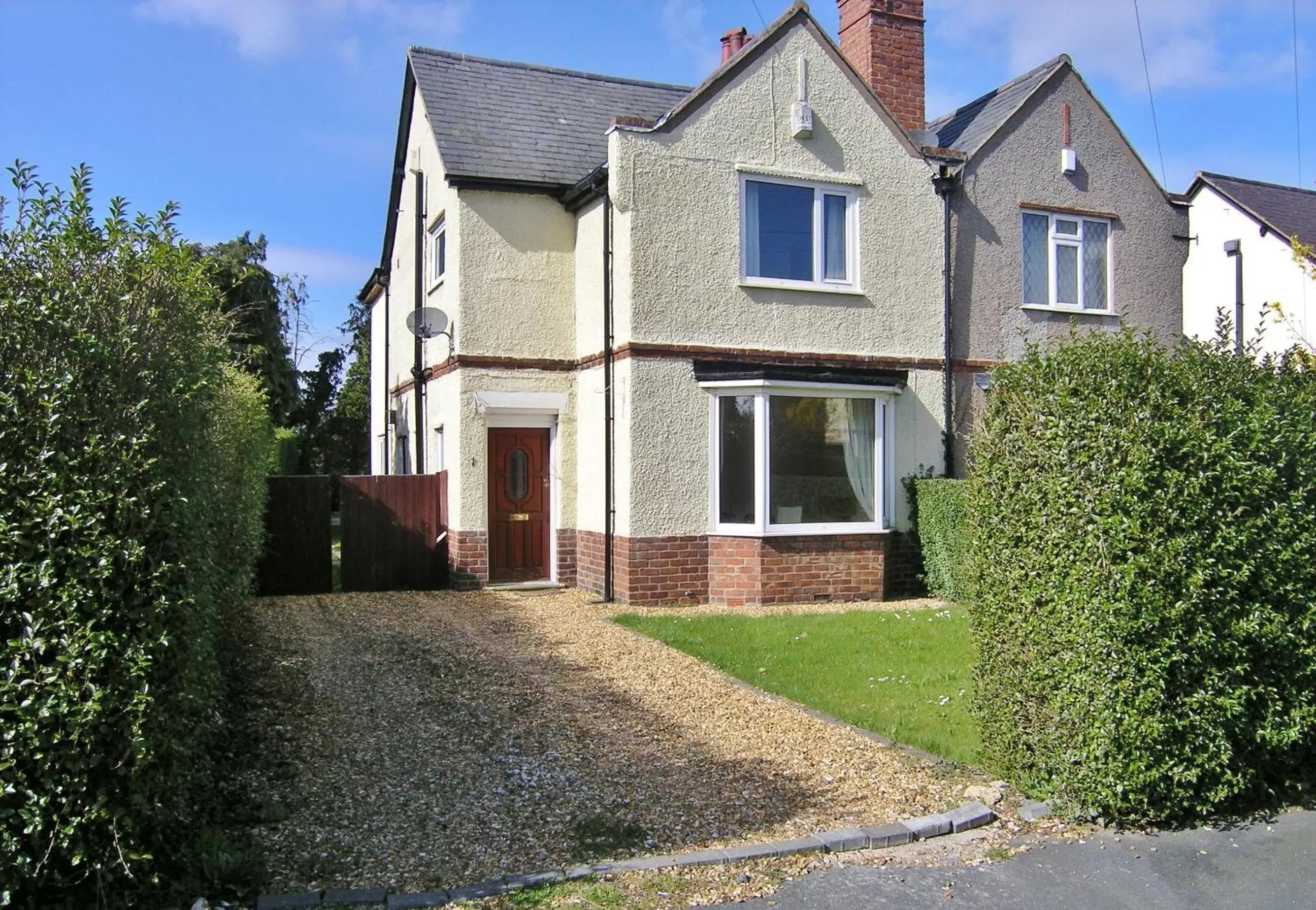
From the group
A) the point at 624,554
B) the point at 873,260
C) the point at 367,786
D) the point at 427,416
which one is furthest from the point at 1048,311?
the point at 367,786

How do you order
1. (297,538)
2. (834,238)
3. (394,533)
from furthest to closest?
(394,533) < (297,538) < (834,238)

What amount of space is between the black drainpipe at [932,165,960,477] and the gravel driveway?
631cm

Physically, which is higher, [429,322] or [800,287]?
[800,287]

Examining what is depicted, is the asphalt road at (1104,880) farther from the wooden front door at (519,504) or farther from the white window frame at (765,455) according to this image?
the wooden front door at (519,504)

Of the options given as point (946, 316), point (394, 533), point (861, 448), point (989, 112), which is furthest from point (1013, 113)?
point (394, 533)

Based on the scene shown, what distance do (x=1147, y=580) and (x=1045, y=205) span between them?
11397mm

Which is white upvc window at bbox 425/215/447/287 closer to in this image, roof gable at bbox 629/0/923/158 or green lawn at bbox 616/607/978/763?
roof gable at bbox 629/0/923/158

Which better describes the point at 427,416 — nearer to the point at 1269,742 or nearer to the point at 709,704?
the point at 709,704

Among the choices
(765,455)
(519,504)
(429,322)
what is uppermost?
(429,322)

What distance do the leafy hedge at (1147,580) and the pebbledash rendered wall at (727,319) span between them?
7005mm

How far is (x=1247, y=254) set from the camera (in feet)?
70.1

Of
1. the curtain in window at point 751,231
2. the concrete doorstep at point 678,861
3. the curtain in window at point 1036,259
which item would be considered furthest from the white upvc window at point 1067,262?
the concrete doorstep at point 678,861

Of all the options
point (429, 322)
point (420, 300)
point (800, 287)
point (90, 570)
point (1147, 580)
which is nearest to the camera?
point (90, 570)

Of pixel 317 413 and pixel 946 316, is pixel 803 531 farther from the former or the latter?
pixel 317 413
